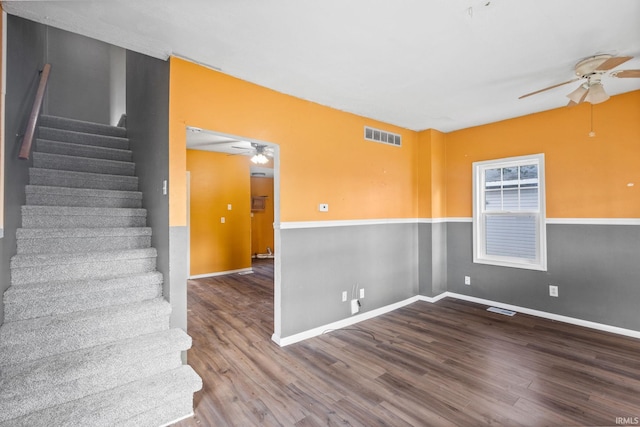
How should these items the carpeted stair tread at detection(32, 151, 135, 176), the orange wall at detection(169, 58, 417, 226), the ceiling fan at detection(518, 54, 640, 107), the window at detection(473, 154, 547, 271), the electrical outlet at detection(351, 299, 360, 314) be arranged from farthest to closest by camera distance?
the window at detection(473, 154, 547, 271), the electrical outlet at detection(351, 299, 360, 314), the carpeted stair tread at detection(32, 151, 135, 176), the orange wall at detection(169, 58, 417, 226), the ceiling fan at detection(518, 54, 640, 107)

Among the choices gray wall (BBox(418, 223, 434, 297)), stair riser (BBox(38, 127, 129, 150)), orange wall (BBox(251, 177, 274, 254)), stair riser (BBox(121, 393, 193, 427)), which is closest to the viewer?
stair riser (BBox(121, 393, 193, 427))

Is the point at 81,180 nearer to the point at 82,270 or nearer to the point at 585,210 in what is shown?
the point at 82,270

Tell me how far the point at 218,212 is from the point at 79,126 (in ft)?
9.82

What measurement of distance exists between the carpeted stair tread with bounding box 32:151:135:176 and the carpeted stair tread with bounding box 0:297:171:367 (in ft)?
6.13

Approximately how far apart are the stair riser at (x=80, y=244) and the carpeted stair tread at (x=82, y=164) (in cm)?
109

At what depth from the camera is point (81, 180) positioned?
318 cm

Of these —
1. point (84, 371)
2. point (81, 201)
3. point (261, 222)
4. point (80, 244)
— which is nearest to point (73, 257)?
point (80, 244)

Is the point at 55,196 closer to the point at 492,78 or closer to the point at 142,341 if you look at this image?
the point at 142,341

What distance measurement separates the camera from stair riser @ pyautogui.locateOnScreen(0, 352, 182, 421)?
160cm

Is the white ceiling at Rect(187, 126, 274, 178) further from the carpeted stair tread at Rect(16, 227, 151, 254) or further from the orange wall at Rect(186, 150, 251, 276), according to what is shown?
the carpeted stair tread at Rect(16, 227, 151, 254)

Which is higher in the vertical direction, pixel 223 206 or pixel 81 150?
pixel 81 150

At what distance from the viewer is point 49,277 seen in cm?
233

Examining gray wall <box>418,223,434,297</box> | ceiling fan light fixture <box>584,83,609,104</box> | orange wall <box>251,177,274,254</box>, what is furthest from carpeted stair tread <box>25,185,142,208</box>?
orange wall <box>251,177,274,254</box>

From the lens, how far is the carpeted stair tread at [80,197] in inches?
111
